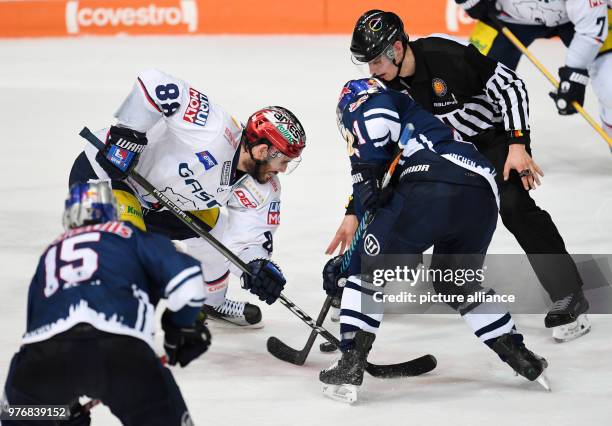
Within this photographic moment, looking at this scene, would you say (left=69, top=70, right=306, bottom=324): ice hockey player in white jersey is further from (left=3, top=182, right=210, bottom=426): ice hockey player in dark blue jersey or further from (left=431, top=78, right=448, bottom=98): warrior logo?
(left=3, top=182, right=210, bottom=426): ice hockey player in dark blue jersey

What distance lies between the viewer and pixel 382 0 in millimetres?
9898

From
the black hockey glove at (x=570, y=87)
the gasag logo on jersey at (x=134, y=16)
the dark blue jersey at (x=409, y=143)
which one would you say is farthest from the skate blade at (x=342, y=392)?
the gasag logo on jersey at (x=134, y=16)

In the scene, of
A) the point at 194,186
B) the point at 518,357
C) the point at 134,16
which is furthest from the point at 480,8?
the point at 134,16

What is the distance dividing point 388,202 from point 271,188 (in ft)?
2.51

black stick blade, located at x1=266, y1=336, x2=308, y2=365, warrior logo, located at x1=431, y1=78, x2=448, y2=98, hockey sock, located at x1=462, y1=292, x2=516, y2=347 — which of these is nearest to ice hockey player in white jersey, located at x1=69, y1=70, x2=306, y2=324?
black stick blade, located at x1=266, y1=336, x2=308, y2=365

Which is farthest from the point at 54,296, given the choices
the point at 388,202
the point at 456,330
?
the point at 456,330

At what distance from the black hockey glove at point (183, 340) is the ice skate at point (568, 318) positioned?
2027 mm

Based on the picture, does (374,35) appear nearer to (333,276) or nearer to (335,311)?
(333,276)

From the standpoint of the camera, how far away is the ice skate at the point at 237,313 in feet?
15.9

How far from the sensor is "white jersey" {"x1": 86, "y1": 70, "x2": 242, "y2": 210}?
4379 mm

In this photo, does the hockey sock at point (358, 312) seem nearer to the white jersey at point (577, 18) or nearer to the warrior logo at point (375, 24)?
the warrior logo at point (375, 24)

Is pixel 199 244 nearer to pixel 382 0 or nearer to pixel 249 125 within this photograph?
pixel 249 125

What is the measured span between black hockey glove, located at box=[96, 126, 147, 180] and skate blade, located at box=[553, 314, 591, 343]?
1.88 metres

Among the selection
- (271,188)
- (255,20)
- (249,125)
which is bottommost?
(255,20)
